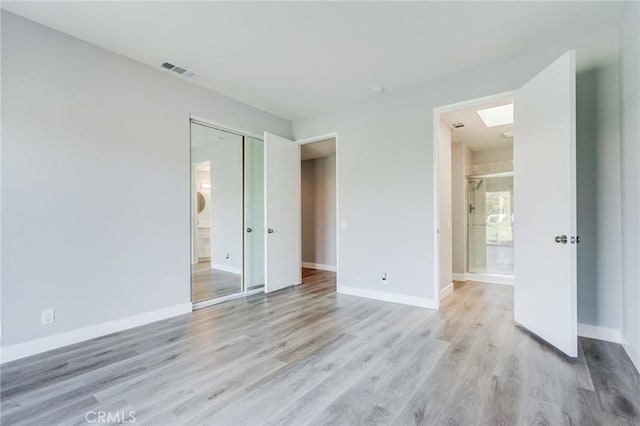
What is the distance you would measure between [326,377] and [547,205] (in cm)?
231

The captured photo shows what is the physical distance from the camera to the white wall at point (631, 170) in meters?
2.12

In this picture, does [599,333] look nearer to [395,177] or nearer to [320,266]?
[395,177]

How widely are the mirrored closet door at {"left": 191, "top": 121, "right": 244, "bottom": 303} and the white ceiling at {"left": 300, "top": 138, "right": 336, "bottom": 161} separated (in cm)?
157

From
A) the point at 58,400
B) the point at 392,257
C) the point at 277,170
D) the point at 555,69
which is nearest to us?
the point at 58,400

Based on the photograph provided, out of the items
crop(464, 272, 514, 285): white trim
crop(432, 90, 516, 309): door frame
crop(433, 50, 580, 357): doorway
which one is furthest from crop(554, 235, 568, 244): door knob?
crop(464, 272, 514, 285): white trim

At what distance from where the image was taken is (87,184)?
8.93ft

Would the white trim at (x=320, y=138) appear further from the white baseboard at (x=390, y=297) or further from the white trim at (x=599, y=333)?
the white trim at (x=599, y=333)

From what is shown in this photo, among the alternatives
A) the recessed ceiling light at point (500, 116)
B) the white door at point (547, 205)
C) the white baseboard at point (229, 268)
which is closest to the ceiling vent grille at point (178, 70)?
the white baseboard at point (229, 268)

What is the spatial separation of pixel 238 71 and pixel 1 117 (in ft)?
6.75

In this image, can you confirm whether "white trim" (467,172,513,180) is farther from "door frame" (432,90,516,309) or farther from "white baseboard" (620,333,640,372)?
"white baseboard" (620,333,640,372)

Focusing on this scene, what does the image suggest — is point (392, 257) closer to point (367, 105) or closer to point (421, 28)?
point (367, 105)

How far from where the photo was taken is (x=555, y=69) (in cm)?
245

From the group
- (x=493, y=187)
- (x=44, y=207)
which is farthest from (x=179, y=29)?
(x=493, y=187)

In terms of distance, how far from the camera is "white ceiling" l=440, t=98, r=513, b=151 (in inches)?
143
